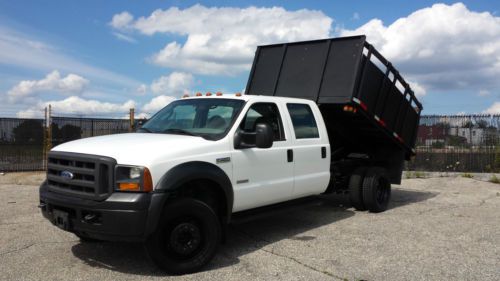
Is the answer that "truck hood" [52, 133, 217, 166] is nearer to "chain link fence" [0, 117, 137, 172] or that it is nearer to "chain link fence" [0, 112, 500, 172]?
"chain link fence" [0, 112, 500, 172]

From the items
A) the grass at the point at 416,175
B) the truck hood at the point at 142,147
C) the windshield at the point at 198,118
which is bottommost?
the grass at the point at 416,175

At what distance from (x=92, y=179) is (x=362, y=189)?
17.0 ft

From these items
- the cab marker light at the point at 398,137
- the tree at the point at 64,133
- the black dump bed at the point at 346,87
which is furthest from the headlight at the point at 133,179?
the tree at the point at 64,133

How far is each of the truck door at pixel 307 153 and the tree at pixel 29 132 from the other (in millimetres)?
12035

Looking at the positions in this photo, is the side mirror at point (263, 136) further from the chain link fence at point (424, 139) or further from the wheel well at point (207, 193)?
the chain link fence at point (424, 139)

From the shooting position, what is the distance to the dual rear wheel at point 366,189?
26.9 ft

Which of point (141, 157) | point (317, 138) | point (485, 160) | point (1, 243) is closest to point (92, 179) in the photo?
point (141, 157)

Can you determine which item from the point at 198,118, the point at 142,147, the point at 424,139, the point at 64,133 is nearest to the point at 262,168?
the point at 198,118

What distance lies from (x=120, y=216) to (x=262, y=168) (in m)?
2.07

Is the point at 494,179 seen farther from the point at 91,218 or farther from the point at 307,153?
the point at 91,218

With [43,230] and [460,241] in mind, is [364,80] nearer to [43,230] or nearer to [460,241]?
[460,241]

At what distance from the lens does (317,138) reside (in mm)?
7012

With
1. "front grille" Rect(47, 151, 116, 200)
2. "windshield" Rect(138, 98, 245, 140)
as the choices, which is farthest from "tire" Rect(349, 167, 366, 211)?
"front grille" Rect(47, 151, 116, 200)

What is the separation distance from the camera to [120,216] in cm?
438
